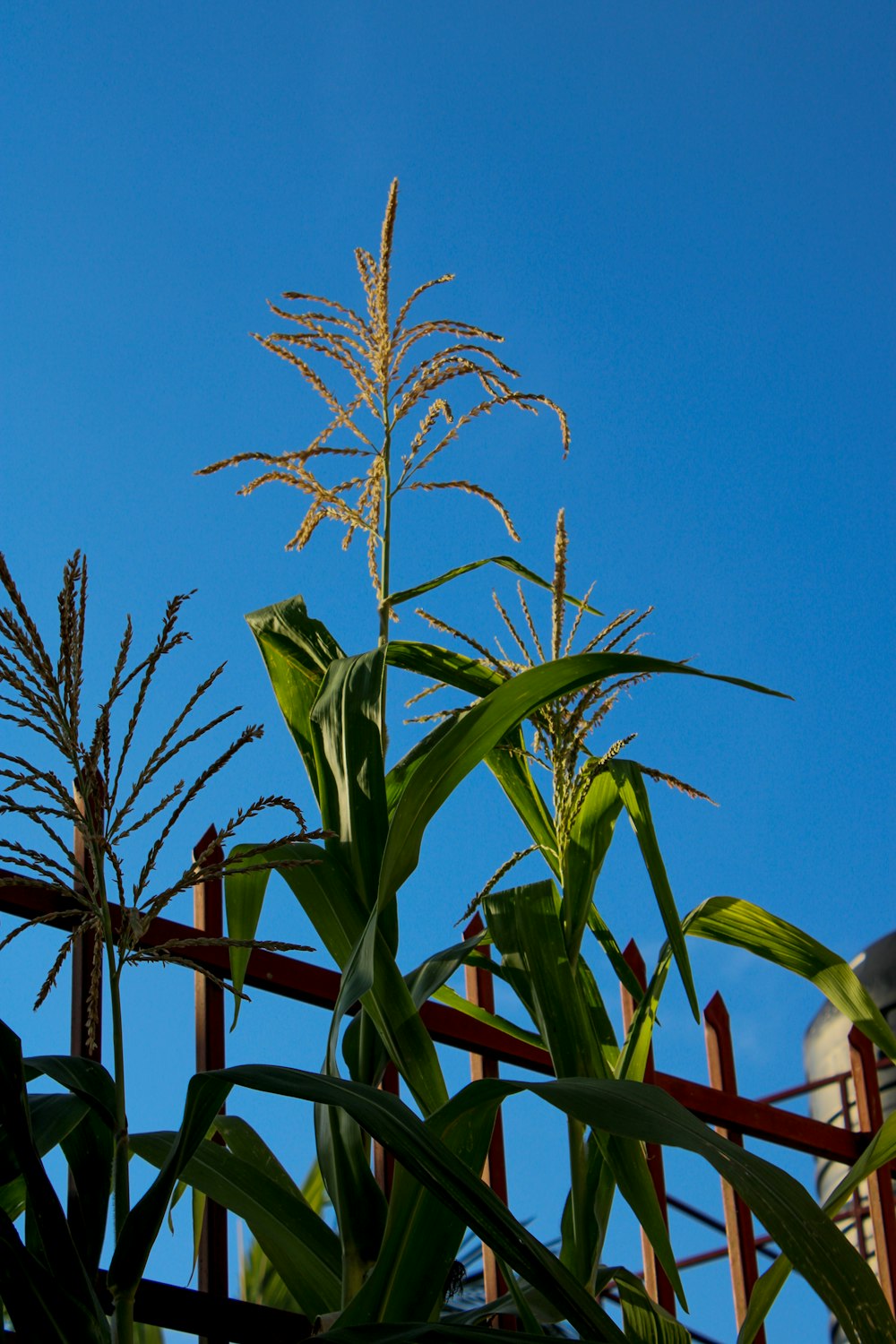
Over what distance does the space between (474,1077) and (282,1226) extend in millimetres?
719

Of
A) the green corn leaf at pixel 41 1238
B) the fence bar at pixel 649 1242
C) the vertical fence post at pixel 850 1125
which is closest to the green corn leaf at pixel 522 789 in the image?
the fence bar at pixel 649 1242

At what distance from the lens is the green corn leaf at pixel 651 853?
63.0 inches

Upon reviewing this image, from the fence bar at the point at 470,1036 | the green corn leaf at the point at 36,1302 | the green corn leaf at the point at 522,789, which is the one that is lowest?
the green corn leaf at the point at 36,1302

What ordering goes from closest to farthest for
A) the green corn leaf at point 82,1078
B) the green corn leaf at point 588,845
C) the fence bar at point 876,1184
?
the green corn leaf at point 82,1078
the green corn leaf at point 588,845
the fence bar at point 876,1184

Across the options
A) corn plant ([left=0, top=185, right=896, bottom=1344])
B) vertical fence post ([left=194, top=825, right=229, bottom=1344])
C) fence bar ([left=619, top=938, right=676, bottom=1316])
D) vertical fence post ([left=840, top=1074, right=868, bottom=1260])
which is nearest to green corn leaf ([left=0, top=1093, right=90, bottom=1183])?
corn plant ([left=0, top=185, right=896, bottom=1344])

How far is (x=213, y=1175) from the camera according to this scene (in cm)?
145

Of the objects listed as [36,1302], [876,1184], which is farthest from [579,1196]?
[876,1184]

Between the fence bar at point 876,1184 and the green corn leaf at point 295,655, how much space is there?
4.49 feet

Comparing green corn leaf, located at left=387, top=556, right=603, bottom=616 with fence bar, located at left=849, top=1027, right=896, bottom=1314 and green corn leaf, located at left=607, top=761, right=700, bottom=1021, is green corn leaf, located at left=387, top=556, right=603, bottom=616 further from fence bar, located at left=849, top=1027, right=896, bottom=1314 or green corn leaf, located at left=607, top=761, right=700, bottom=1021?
fence bar, located at left=849, top=1027, right=896, bottom=1314

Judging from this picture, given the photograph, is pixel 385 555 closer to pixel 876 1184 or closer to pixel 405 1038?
pixel 405 1038

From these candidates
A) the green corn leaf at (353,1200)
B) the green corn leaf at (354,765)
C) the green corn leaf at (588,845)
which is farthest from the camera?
the green corn leaf at (588,845)

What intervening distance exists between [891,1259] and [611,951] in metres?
1.18

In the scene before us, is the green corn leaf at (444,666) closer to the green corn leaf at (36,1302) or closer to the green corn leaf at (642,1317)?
the green corn leaf at (642,1317)

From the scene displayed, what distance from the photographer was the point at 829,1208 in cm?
165
